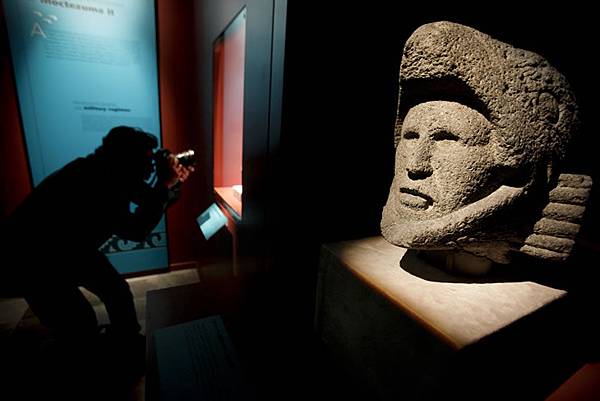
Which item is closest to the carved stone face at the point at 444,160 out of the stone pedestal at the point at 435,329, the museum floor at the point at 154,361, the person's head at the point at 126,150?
the stone pedestal at the point at 435,329

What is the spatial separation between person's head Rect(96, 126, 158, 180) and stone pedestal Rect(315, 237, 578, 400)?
1.05 meters

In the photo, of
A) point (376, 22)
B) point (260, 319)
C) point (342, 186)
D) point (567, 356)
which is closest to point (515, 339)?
point (567, 356)

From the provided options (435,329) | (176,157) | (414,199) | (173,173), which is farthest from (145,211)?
(435,329)

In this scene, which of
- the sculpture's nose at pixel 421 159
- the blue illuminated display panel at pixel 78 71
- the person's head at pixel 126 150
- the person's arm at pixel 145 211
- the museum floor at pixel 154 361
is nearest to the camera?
the sculpture's nose at pixel 421 159

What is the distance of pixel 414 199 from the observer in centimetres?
87

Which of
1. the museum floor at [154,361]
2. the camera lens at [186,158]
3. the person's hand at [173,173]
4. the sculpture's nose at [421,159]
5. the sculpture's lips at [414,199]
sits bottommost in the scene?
the museum floor at [154,361]

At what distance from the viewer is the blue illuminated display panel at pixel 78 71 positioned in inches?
74.9

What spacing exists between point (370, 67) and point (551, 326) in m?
1.00

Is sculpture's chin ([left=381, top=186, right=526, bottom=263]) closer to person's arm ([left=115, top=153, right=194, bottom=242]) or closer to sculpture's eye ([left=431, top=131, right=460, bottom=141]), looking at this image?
sculpture's eye ([left=431, top=131, right=460, bottom=141])

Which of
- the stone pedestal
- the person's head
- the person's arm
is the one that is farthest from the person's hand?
the stone pedestal

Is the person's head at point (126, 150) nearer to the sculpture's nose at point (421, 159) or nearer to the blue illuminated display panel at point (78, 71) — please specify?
the blue illuminated display panel at point (78, 71)

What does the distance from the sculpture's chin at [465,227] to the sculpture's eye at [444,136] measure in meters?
0.17

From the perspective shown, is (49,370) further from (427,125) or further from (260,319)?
(427,125)

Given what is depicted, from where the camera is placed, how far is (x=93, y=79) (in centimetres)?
206
